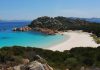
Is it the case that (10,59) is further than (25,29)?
No

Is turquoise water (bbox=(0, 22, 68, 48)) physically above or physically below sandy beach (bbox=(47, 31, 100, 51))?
→ below

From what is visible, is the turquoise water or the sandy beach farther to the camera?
the turquoise water

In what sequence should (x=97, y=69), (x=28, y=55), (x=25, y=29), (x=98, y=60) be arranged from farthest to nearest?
(x=25, y=29)
(x=28, y=55)
(x=98, y=60)
(x=97, y=69)

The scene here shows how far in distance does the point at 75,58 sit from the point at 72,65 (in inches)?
60.9

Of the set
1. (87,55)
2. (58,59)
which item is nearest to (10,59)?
(58,59)

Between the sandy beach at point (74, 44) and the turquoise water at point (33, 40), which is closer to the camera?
the sandy beach at point (74, 44)

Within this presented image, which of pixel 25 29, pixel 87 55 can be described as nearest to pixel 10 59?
pixel 87 55

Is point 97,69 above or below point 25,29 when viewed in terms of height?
above

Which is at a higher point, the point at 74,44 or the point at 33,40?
the point at 74,44

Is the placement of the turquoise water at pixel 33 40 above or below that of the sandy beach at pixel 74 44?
below

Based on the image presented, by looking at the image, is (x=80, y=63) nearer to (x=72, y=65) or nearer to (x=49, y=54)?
(x=72, y=65)

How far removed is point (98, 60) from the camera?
656 inches

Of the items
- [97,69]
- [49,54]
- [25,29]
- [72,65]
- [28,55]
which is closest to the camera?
[97,69]

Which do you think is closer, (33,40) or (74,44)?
(74,44)
